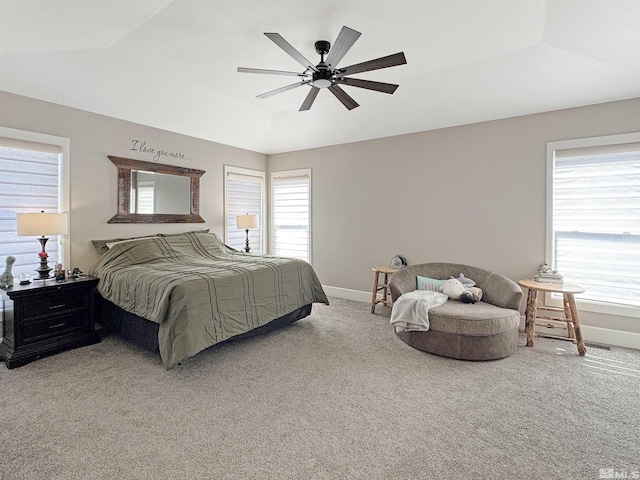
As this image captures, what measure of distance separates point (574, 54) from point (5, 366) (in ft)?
19.5

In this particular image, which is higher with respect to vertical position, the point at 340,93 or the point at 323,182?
the point at 340,93

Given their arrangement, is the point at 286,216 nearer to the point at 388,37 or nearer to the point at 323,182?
the point at 323,182

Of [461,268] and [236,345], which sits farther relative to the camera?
[461,268]

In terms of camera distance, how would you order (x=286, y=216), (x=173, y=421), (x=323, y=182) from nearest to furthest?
(x=173, y=421)
(x=323, y=182)
(x=286, y=216)

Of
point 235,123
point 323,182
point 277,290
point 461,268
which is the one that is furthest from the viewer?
point 323,182

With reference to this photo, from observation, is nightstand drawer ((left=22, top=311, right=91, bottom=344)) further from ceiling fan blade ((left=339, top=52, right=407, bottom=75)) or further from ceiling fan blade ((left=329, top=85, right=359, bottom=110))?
ceiling fan blade ((left=339, top=52, right=407, bottom=75))

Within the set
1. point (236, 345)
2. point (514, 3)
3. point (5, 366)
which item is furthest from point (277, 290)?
point (514, 3)

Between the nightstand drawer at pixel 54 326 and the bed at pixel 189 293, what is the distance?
0.90 ft

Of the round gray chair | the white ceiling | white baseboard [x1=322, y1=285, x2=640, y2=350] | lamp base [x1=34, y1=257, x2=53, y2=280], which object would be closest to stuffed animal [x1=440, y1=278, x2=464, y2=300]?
the round gray chair

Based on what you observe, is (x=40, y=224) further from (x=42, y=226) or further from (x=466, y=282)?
(x=466, y=282)

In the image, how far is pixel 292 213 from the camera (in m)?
6.08

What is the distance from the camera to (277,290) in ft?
12.3

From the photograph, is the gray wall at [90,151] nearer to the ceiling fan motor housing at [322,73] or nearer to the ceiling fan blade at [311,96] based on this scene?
the ceiling fan blade at [311,96]

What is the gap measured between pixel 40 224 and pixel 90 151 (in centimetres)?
119
